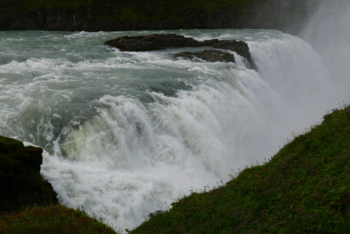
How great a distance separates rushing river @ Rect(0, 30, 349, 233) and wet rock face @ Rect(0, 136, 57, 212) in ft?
3.29

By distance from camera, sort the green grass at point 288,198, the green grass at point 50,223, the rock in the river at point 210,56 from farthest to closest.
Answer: the rock in the river at point 210,56
the green grass at point 50,223
the green grass at point 288,198

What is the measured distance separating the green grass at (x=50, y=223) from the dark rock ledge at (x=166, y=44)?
104 feet

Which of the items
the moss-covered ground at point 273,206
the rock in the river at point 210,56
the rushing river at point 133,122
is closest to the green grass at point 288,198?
the moss-covered ground at point 273,206

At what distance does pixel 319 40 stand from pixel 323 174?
96.6 meters

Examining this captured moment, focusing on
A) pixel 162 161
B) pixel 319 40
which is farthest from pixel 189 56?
pixel 319 40

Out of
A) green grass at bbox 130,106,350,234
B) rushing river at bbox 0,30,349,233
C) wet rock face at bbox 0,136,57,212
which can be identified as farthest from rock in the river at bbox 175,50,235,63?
wet rock face at bbox 0,136,57,212

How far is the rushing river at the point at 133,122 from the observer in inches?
538

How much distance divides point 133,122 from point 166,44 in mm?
26087

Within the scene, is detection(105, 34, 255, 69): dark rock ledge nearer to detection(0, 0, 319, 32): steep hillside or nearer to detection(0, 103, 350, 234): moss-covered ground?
detection(0, 0, 319, 32): steep hillside

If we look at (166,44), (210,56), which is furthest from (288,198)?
(166,44)

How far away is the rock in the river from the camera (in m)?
34.6

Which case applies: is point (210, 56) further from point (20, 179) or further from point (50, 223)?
point (50, 223)

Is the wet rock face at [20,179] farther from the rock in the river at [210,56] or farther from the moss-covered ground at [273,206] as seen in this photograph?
the rock in the river at [210,56]

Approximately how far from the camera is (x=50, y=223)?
888cm
